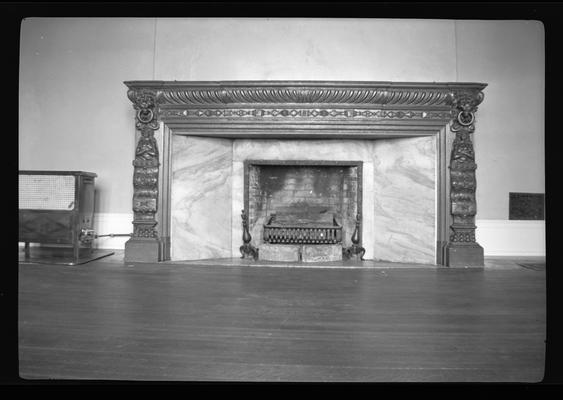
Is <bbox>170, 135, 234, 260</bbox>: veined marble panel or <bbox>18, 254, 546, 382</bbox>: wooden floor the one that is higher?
<bbox>170, 135, 234, 260</bbox>: veined marble panel

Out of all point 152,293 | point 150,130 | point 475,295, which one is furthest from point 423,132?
point 152,293

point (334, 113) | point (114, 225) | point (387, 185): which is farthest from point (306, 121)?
point (114, 225)

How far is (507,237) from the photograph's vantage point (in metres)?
4.82

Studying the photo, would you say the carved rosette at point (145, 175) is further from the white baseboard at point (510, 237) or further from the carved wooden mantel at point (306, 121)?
the white baseboard at point (510, 237)

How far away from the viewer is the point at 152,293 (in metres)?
2.88

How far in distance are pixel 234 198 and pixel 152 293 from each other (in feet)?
7.73

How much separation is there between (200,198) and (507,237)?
11.4 feet

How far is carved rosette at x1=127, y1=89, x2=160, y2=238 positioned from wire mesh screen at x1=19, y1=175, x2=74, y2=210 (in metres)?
0.65

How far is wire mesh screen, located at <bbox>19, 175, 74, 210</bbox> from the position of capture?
412 cm

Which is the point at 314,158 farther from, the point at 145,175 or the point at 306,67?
the point at 145,175

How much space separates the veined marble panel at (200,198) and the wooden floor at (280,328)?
119 cm

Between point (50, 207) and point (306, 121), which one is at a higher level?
point (306, 121)

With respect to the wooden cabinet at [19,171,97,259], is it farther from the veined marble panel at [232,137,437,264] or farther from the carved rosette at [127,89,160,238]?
the veined marble panel at [232,137,437,264]

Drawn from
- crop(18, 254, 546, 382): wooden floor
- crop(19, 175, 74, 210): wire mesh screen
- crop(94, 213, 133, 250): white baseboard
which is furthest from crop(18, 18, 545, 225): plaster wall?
crop(18, 254, 546, 382): wooden floor
